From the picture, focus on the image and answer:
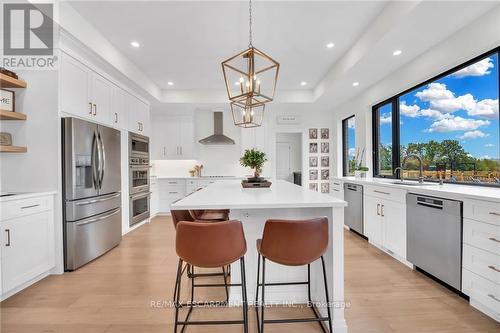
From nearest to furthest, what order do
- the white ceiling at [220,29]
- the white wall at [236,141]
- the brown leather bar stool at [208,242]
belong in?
the brown leather bar stool at [208,242], the white ceiling at [220,29], the white wall at [236,141]

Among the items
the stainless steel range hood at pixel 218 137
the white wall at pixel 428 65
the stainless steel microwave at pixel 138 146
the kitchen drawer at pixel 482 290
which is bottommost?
the kitchen drawer at pixel 482 290

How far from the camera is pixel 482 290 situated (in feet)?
6.23

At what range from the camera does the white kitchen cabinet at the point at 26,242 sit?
214cm

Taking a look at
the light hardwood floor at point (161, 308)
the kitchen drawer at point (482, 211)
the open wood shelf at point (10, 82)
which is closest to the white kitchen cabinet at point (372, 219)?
the light hardwood floor at point (161, 308)

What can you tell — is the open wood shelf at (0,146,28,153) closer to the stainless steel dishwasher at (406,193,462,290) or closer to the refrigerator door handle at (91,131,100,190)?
the refrigerator door handle at (91,131,100,190)

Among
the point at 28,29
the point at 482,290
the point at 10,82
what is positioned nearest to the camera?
the point at 482,290

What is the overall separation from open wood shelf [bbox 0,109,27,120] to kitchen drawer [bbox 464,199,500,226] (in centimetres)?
435

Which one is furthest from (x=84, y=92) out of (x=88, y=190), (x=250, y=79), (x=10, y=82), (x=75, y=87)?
(x=250, y=79)

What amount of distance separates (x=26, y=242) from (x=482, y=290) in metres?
3.97

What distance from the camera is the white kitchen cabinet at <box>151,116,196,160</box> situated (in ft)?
20.0

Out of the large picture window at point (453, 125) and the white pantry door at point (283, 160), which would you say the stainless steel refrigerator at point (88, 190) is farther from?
the white pantry door at point (283, 160)

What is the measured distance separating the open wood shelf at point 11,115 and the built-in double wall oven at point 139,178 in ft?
5.76

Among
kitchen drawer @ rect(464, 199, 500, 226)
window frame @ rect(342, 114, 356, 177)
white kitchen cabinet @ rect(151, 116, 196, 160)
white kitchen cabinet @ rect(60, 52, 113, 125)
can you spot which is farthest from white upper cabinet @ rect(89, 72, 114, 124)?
window frame @ rect(342, 114, 356, 177)

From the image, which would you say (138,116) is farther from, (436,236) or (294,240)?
(436,236)
